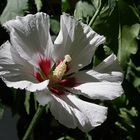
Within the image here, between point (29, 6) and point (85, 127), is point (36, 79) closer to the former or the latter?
point (85, 127)

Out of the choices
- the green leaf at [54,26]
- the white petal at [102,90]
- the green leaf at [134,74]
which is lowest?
the green leaf at [134,74]

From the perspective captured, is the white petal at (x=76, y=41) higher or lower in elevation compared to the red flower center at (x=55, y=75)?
higher

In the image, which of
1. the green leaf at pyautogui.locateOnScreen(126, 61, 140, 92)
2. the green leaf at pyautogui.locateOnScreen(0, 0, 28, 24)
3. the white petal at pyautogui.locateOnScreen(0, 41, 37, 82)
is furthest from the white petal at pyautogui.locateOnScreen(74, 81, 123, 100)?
the green leaf at pyautogui.locateOnScreen(126, 61, 140, 92)

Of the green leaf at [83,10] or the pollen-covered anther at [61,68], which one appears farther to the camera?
the green leaf at [83,10]

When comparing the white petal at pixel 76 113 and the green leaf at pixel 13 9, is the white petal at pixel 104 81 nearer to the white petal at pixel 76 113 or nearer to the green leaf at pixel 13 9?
the white petal at pixel 76 113

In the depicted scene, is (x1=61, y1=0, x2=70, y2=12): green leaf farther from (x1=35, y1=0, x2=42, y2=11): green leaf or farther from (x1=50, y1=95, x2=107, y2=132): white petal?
(x1=50, y1=95, x2=107, y2=132): white petal

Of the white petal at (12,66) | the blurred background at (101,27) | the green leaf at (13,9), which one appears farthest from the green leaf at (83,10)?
the white petal at (12,66)
